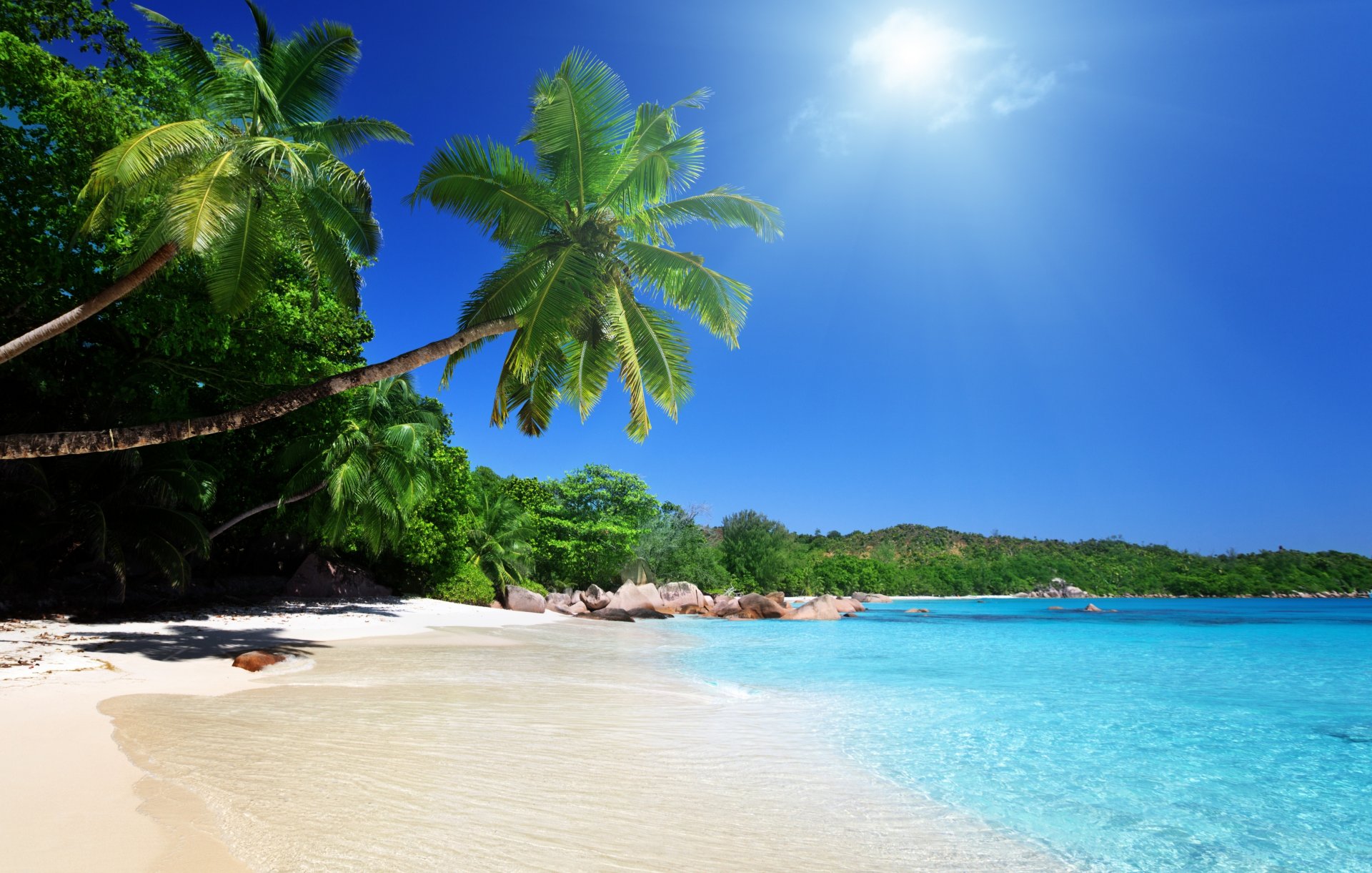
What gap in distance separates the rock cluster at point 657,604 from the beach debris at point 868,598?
23.2m

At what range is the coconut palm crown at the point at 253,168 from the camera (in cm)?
766

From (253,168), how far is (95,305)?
8.35 ft

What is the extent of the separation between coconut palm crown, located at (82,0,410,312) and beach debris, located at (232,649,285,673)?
4.75 m

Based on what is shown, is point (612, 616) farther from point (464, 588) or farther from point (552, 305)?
point (552, 305)

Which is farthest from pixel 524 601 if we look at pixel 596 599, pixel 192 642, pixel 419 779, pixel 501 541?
pixel 419 779

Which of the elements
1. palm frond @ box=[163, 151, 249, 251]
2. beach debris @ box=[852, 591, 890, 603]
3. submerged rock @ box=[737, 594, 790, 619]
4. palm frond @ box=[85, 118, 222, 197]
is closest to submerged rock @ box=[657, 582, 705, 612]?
submerged rock @ box=[737, 594, 790, 619]

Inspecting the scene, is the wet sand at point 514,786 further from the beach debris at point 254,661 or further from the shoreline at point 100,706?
the beach debris at point 254,661

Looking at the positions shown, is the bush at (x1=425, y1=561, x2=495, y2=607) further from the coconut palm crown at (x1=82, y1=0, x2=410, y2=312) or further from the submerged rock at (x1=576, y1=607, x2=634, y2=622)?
the coconut palm crown at (x1=82, y1=0, x2=410, y2=312)

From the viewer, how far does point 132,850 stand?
2934mm

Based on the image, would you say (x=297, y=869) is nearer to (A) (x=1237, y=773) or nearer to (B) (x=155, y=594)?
(A) (x=1237, y=773)

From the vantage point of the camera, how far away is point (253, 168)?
8148 millimetres

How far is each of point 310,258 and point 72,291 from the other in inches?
168

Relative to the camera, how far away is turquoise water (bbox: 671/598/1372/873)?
4.50m

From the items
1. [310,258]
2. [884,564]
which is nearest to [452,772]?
[310,258]
